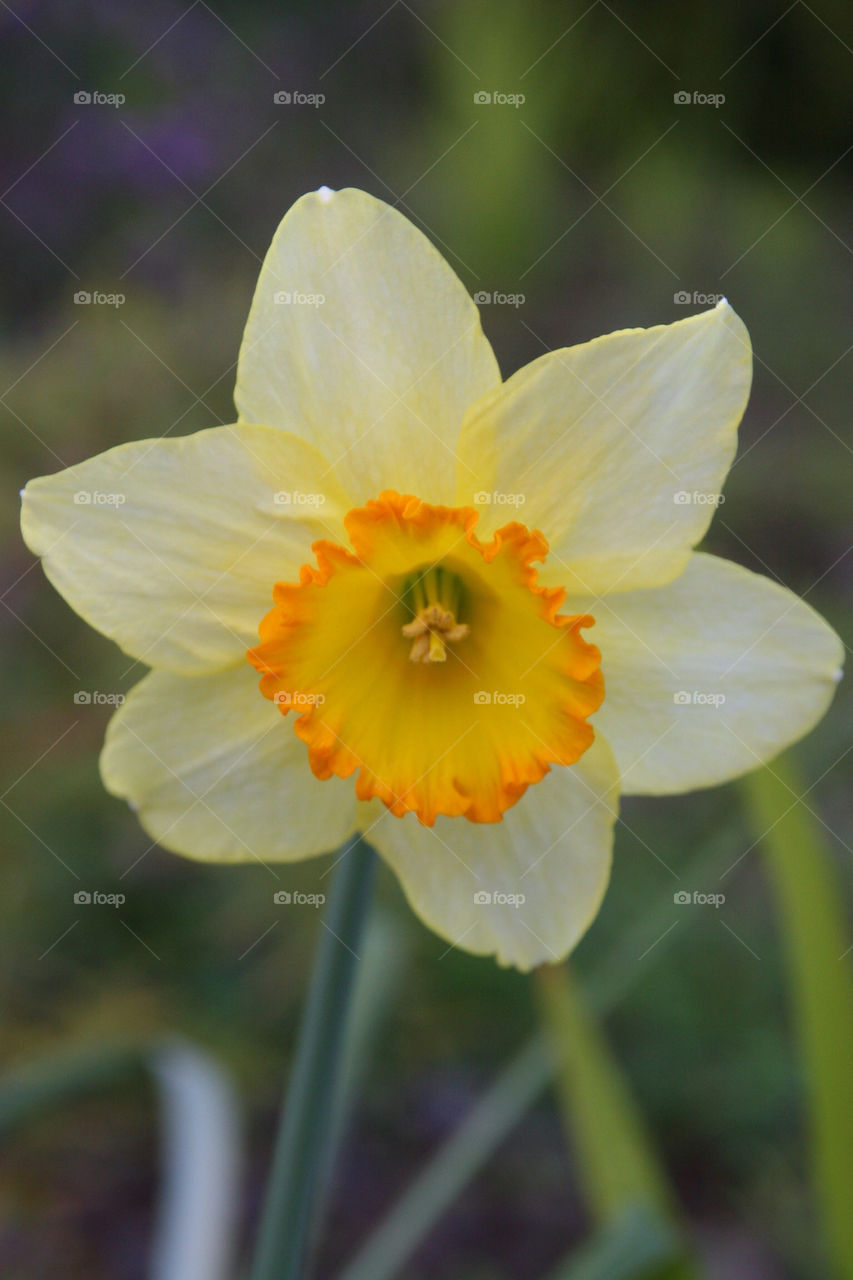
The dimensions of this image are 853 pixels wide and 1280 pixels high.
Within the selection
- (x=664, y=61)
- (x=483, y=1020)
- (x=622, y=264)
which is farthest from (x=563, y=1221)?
(x=664, y=61)

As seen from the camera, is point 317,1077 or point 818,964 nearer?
point 317,1077

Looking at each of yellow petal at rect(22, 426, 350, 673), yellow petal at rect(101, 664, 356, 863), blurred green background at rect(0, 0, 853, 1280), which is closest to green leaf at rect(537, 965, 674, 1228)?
blurred green background at rect(0, 0, 853, 1280)

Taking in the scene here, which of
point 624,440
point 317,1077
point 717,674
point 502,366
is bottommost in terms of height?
point 502,366

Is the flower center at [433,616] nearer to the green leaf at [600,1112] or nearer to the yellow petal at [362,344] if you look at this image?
the yellow petal at [362,344]

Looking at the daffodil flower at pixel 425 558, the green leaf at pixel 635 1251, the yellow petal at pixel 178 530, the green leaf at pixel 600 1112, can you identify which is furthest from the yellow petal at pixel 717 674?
the green leaf at pixel 600 1112

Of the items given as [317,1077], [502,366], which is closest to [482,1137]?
[317,1077]

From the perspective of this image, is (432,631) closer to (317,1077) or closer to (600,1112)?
(317,1077)

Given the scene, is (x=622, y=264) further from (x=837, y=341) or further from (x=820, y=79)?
(x=820, y=79)
